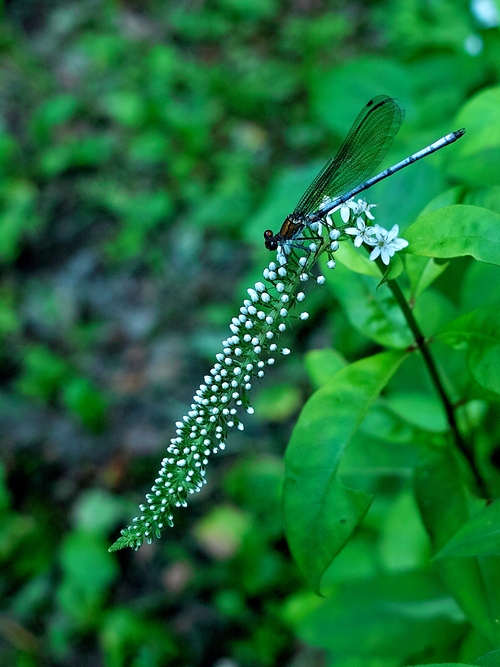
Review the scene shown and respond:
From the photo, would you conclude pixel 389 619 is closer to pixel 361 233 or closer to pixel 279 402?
pixel 361 233

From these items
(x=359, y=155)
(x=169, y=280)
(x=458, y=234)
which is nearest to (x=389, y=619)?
(x=458, y=234)

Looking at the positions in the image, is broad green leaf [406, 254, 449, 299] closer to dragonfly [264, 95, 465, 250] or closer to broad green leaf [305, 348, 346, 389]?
dragonfly [264, 95, 465, 250]

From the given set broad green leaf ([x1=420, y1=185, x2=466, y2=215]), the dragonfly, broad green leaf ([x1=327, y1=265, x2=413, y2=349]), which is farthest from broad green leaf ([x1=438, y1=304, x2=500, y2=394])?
the dragonfly

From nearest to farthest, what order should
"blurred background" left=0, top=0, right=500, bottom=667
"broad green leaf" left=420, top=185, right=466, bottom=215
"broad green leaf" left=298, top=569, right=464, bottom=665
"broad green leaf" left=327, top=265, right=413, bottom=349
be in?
"broad green leaf" left=420, top=185, right=466, bottom=215 < "broad green leaf" left=327, top=265, right=413, bottom=349 < "broad green leaf" left=298, top=569, right=464, bottom=665 < "blurred background" left=0, top=0, right=500, bottom=667

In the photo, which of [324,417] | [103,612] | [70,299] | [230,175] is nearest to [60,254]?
[70,299]

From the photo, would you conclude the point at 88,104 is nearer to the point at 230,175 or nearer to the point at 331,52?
the point at 230,175

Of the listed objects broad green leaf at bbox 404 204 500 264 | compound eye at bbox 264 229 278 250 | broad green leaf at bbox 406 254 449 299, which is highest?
broad green leaf at bbox 406 254 449 299
